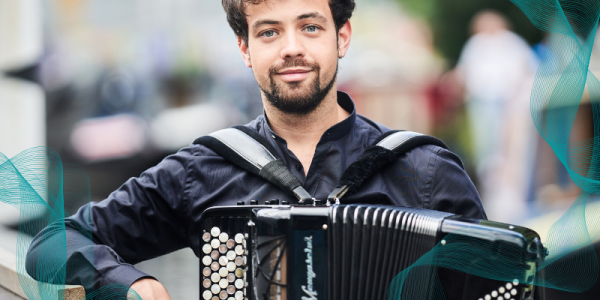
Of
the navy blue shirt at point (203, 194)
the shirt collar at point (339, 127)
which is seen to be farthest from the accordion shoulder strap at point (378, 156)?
the shirt collar at point (339, 127)

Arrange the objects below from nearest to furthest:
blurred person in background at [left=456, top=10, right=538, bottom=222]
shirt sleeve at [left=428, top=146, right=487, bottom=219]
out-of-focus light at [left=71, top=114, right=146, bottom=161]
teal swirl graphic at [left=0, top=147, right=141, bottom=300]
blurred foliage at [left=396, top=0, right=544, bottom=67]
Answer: teal swirl graphic at [left=0, top=147, right=141, bottom=300], shirt sleeve at [left=428, top=146, right=487, bottom=219], blurred person in background at [left=456, top=10, right=538, bottom=222], out-of-focus light at [left=71, top=114, right=146, bottom=161], blurred foliage at [left=396, top=0, right=544, bottom=67]

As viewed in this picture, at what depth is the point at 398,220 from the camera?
1.71 metres

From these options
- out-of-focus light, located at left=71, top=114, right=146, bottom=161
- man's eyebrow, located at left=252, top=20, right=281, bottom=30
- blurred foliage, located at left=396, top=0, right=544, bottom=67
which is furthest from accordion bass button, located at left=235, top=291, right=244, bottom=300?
blurred foliage, located at left=396, top=0, right=544, bottom=67

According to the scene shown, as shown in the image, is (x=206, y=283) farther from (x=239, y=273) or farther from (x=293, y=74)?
(x=293, y=74)

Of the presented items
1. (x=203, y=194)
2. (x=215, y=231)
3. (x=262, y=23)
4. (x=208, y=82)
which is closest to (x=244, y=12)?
(x=262, y=23)

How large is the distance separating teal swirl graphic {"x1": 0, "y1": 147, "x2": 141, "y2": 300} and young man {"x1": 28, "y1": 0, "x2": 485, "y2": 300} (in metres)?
0.06

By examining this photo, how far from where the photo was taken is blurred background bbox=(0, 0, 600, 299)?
208 inches

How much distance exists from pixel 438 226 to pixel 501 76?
386cm

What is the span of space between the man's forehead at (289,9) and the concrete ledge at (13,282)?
3.64ft

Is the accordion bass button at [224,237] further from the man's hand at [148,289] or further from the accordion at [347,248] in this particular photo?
the man's hand at [148,289]

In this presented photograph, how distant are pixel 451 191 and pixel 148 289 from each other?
1.03 meters

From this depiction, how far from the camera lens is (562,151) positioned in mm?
1728

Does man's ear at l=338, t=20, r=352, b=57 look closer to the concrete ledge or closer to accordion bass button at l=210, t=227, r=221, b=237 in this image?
accordion bass button at l=210, t=227, r=221, b=237

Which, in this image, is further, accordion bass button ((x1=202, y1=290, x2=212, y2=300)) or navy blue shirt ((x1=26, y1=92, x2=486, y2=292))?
navy blue shirt ((x1=26, y1=92, x2=486, y2=292))
